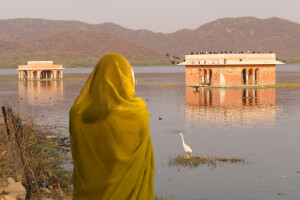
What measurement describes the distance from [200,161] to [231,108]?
23.2m

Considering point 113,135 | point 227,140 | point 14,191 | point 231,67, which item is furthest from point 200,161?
point 231,67

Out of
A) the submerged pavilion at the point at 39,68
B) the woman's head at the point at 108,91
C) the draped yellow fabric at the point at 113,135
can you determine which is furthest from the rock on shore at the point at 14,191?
the submerged pavilion at the point at 39,68

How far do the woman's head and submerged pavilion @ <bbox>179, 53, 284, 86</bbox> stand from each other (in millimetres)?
59204

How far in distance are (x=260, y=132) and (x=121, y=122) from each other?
2661 centimetres

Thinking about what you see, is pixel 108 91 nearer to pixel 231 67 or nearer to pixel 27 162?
pixel 27 162

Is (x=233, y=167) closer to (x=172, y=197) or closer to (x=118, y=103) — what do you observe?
(x=172, y=197)

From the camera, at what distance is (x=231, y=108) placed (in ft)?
145

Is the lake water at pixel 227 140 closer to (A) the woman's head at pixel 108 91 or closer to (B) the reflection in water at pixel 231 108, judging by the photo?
(B) the reflection in water at pixel 231 108

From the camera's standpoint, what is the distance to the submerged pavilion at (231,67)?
64438 millimetres

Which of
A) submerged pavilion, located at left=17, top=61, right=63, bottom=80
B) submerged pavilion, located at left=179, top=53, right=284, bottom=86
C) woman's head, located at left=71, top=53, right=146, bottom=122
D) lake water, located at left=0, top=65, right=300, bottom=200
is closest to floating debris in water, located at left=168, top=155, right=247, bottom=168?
lake water, located at left=0, top=65, right=300, bottom=200

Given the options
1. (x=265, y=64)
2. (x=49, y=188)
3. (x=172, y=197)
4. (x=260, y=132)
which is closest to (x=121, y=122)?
(x=49, y=188)

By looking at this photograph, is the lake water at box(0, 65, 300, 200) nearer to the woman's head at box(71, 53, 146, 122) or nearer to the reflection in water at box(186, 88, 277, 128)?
the reflection in water at box(186, 88, 277, 128)

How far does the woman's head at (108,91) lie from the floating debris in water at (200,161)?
53.6 ft

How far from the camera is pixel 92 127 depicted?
4.93 m
